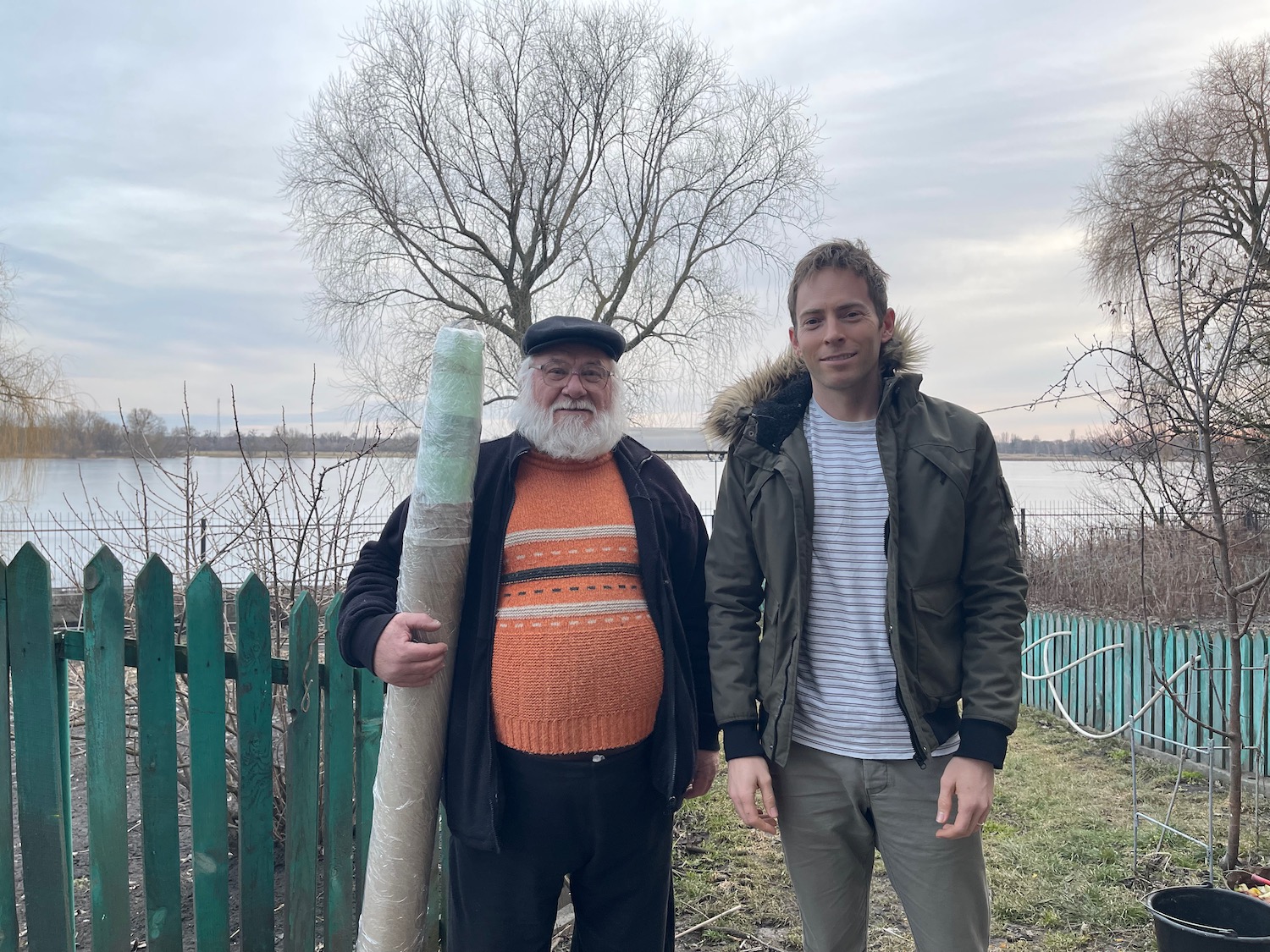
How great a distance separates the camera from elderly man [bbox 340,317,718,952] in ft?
6.06

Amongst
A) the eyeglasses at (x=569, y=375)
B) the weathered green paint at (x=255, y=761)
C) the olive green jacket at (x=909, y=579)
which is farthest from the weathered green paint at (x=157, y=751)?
the olive green jacket at (x=909, y=579)

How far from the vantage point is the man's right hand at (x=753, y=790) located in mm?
1826

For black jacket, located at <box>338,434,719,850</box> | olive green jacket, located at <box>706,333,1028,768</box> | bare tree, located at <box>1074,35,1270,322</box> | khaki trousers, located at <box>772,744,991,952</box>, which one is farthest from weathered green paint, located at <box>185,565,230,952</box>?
bare tree, located at <box>1074,35,1270,322</box>

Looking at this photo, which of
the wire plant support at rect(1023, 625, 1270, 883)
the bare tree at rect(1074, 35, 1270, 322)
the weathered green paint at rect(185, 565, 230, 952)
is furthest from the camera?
the bare tree at rect(1074, 35, 1270, 322)

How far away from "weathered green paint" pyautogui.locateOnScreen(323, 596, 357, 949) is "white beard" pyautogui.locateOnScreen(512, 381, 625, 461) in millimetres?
1158

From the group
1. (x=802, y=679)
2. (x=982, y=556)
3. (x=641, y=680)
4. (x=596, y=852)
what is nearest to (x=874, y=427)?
(x=982, y=556)

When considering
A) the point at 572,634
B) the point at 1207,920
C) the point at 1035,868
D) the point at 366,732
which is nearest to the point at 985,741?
the point at 572,634

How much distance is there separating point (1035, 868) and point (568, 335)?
3.80m

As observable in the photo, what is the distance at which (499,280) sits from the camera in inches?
742

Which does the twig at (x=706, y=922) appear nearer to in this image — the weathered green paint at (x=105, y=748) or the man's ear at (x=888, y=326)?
the weathered green paint at (x=105, y=748)

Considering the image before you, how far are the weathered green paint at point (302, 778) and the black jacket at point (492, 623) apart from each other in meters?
0.60

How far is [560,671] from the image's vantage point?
184 centimetres

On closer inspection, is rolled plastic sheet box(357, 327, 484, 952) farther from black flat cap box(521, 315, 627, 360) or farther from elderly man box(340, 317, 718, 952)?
black flat cap box(521, 315, 627, 360)

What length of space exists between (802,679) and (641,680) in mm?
373
